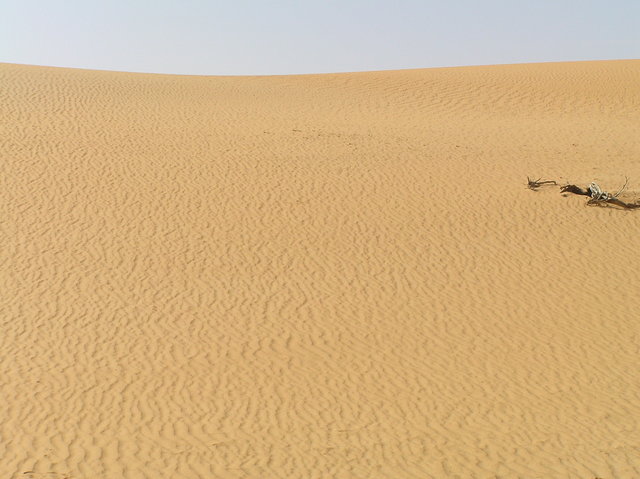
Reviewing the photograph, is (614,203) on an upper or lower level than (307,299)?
upper

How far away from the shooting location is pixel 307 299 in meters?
12.0

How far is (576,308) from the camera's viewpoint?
11992mm

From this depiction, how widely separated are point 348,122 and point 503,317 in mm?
12127

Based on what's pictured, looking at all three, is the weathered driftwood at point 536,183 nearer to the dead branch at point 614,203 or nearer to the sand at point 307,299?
the sand at point 307,299

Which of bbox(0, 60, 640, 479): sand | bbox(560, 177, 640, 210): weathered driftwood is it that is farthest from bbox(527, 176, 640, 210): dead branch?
bbox(0, 60, 640, 479): sand

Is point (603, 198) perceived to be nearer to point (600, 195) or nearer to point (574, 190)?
point (600, 195)

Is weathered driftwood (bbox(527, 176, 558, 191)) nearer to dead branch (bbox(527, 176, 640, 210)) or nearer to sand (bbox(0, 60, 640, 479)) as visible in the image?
dead branch (bbox(527, 176, 640, 210))

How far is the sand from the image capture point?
848cm

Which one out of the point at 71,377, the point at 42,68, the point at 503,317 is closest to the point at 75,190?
the point at 71,377

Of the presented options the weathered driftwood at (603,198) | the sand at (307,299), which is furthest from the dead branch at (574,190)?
the sand at (307,299)

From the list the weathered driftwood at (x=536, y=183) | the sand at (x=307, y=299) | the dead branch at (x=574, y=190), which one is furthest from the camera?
the weathered driftwood at (x=536, y=183)

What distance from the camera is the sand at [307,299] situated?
27.8ft

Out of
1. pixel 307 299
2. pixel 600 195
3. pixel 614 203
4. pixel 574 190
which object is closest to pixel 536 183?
pixel 574 190

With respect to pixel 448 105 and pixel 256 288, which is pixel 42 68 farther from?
pixel 256 288
